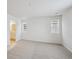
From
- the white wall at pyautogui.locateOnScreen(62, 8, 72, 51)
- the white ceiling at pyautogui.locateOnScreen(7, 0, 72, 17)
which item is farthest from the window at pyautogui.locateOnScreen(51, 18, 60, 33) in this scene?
the white ceiling at pyautogui.locateOnScreen(7, 0, 72, 17)

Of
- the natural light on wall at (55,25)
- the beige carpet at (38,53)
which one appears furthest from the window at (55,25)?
the beige carpet at (38,53)

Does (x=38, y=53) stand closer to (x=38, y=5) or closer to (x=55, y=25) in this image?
(x=38, y=5)

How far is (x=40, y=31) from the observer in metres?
8.51

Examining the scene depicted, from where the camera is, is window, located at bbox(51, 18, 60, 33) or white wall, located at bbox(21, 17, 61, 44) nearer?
window, located at bbox(51, 18, 60, 33)

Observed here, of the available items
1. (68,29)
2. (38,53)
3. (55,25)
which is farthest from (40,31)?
(38,53)

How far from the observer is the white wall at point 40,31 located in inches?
308

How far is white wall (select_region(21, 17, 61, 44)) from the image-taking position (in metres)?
7.83

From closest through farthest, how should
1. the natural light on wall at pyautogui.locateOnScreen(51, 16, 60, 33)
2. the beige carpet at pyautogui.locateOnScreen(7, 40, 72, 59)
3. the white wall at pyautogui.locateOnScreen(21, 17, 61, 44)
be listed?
1. the beige carpet at pyautogui.locateOnScreen(7, 40, 72, 59)
2. the natural light on wall at pyautogui.locateOnScreen(51, 16, 60, 33)
3. the white wall at pyautogui.locateOnScreen(21, 17, 61, 44)

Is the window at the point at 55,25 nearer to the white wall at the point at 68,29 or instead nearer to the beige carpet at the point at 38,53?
the white wall at the point at 68,29

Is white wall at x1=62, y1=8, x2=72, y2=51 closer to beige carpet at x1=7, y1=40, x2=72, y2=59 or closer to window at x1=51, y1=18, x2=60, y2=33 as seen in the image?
beige carpet at x1=7, y1=40, x2=72, y2=59

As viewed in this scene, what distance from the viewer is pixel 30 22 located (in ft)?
30.1
